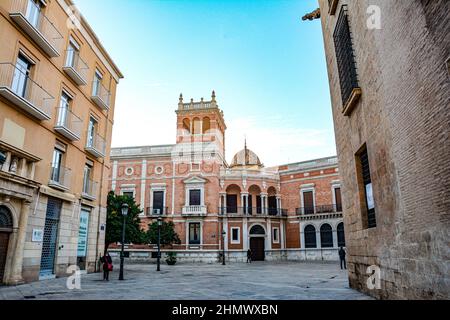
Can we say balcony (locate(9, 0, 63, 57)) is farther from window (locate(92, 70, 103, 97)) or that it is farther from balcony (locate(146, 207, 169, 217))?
balcony (locate(146, 207, 169, 217))

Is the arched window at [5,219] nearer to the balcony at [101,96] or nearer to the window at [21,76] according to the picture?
the window at [21,76]

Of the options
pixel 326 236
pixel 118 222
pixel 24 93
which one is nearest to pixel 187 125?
pixel 326 236

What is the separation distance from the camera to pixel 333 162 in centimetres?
3347

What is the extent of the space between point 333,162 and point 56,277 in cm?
2828

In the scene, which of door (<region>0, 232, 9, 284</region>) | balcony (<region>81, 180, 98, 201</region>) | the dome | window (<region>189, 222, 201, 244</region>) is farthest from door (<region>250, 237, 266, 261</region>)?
door (<region>0, 232, 9, 284</region>)

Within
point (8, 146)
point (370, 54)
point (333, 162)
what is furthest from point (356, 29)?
point (333, 162)

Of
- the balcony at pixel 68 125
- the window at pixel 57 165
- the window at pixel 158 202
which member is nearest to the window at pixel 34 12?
the balcony at pixel 68 125

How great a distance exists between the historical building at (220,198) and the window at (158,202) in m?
0.11

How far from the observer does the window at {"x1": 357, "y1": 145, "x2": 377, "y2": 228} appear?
7.55 metres

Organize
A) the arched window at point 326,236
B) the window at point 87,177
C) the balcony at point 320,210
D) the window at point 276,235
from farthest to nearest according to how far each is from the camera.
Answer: the window at point 276,235 < the balcony at point 320,210 < the arched window at point 326,236 < the window at point 87,177

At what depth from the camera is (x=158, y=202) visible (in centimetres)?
3309

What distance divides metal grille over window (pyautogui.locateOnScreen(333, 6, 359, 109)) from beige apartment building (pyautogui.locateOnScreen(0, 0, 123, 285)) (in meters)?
8.72

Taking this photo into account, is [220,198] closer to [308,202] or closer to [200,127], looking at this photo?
[200,127]

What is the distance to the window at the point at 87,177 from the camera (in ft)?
50.6
